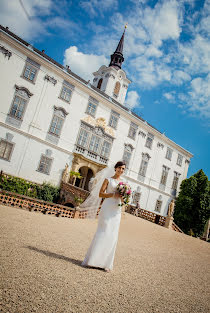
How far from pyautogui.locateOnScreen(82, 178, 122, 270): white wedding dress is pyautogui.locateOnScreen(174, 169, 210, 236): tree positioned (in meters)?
23.5

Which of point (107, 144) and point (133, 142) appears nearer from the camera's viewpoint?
point (107, 144)

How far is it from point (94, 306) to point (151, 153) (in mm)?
24918

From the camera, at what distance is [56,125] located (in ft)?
63.9

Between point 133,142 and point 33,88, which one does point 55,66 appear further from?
point 133,142

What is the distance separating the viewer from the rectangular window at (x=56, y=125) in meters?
19.2

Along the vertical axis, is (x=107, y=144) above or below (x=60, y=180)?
above

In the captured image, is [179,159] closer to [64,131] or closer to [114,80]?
[114,80]

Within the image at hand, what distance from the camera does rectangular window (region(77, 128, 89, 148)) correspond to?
20867mm

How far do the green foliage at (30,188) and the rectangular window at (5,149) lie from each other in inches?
69.0

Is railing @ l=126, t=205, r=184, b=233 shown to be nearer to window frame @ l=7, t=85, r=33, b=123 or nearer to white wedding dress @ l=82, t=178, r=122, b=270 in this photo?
window frame @ l=7, t=85, r=33, b=123

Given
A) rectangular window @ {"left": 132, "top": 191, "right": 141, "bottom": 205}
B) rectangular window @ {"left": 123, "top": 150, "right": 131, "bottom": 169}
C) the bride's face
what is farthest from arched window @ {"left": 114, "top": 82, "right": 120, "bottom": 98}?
the bride's face

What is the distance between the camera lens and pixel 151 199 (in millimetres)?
25953

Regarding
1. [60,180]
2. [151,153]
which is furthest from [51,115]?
[151,153]

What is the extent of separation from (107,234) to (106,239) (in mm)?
98
